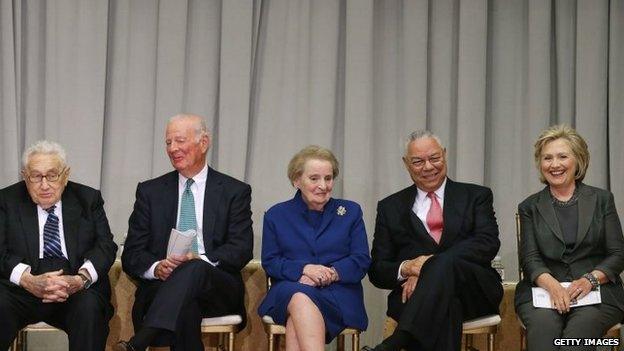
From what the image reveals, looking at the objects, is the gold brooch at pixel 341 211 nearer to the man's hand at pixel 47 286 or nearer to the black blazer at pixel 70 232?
the black blazer at pixel 70 232

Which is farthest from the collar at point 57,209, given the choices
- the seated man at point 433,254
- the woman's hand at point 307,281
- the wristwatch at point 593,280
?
the wristwatch at point 593,280

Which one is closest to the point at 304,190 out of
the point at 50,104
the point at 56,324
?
the point at 56,324

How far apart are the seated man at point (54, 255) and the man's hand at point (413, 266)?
1468 mm

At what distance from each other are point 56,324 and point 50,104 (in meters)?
1.70

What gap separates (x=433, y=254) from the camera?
16.6 feet

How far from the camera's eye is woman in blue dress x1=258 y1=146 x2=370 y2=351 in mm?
4773

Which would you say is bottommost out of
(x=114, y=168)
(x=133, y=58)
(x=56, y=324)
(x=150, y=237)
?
(x=56, y=324)

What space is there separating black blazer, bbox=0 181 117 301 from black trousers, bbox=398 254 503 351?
60.0 inches

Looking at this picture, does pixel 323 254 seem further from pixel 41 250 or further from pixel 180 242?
pixel 41 250

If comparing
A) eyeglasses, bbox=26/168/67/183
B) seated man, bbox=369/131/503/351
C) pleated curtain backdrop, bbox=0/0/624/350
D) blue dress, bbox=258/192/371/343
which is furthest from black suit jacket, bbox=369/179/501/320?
eyeglasses, bbox=26/168/67/183

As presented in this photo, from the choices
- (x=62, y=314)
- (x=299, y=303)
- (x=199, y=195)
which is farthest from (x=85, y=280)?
(x=299, y=303)

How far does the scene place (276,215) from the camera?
5.12 m

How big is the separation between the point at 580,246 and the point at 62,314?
101 inches

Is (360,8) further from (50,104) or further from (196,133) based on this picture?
(50,104)
